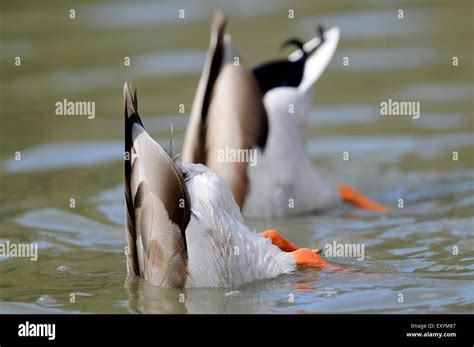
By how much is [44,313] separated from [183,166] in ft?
Result: 3.65

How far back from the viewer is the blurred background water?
6.60 metres

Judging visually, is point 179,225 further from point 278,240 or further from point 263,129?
point 263,129

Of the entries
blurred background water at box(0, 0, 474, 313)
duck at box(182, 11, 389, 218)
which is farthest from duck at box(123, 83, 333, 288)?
duck at box(182, 11, 389, 218)

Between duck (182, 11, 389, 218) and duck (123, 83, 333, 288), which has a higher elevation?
duck (182, 11, 389, 218)

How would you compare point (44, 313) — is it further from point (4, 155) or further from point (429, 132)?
point (429, 132)

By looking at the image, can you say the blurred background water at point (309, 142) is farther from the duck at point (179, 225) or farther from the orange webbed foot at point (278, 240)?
the orange webbed foot at point (278, 240)

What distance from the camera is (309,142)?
406 inches

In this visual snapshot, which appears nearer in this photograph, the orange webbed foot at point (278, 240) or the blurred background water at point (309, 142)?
the blurred background water at point (309, 142)

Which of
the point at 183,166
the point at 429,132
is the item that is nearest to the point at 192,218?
the point at 183,166

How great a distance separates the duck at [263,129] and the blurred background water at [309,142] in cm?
21

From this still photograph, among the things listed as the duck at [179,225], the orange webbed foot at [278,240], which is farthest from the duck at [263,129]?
the duck at [179,225]

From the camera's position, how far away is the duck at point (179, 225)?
6.11 metres

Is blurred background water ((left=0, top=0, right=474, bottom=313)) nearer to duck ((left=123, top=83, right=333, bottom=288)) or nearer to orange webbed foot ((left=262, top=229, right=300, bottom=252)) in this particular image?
duck ((left=123, top=83, right=333, bottom=288))

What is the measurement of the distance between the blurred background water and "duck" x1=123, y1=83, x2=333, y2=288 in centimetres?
12
